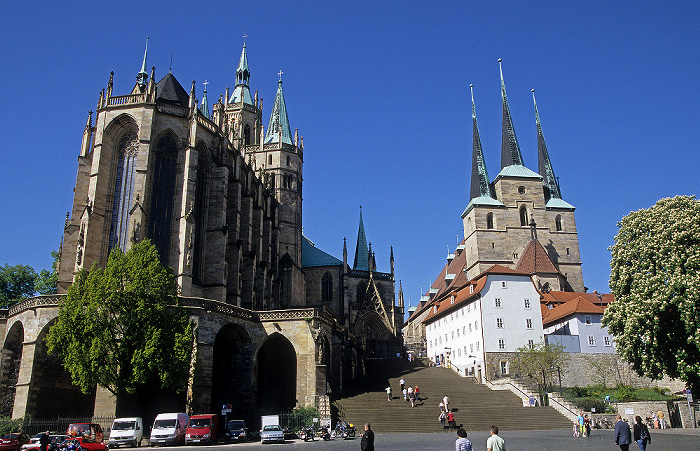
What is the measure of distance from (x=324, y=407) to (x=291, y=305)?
→ 24243 mm

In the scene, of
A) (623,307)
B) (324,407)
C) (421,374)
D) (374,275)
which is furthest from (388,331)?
(623,307)

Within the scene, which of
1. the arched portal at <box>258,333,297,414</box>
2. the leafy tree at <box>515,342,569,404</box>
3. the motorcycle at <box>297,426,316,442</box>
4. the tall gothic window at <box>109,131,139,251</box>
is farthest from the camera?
the leafy tree at <box>515,342,569,404</box>

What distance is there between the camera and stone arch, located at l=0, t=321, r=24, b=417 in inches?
1209

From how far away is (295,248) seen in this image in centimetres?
5991

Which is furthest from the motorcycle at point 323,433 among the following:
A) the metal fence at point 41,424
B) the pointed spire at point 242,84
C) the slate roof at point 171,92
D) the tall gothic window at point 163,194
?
the pointed spire at point 242,84

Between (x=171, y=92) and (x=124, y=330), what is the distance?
71.6ft

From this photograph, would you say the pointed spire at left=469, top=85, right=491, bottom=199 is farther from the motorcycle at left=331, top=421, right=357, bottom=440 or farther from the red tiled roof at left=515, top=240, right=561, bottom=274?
the motorcycle at left=331, top=421, right=357, bottom=440

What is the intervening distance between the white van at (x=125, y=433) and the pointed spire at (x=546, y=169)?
189ft

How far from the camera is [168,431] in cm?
2430

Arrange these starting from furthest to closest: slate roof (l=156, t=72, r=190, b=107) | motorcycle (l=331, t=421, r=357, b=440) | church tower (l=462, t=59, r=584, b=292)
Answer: church tower (l=462, t=59, r=584, b=292), slate roof (l=156, t=72, r=190, b=107), motorcycle (l=331, t=421, r=357, b=440)

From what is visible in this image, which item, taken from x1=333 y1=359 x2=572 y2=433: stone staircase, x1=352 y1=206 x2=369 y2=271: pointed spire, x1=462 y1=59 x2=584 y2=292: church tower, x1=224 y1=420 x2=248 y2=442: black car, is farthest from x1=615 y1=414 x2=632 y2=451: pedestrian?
x1=352 y1=206 x2=369 y2=271: pointed spire

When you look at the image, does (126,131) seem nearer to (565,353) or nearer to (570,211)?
(565,353)

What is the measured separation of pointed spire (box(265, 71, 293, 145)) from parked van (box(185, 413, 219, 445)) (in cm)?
4334

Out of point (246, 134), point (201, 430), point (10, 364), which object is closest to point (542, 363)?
point (201, 430)
